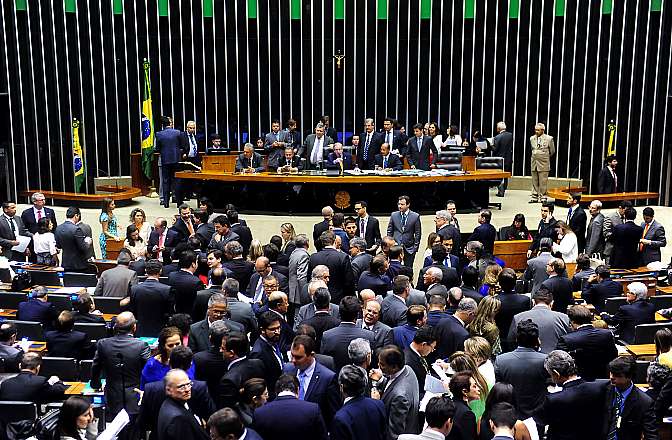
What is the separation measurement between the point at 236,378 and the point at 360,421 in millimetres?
947

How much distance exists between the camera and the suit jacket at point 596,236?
11.8m

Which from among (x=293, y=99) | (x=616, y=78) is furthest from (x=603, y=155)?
(x=293, y=99)

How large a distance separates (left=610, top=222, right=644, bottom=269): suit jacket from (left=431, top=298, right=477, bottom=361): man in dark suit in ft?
16.9

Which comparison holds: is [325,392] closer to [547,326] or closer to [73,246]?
[547,326]

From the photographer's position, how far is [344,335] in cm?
626

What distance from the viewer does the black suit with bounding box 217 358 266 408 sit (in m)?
5.46

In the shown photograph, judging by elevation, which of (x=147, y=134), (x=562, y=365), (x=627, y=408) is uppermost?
(x=147, y=134)

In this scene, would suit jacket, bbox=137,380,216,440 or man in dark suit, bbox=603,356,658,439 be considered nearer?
suit jacket, bbox=137,380,216,440

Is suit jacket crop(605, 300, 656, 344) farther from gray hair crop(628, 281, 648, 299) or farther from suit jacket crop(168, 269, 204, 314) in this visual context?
suit jacket crop(168, 269, 204, 314)

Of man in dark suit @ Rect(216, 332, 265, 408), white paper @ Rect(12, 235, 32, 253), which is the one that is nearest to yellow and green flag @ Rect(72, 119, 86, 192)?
white paper @ Rect(12, 235, 32, 253)

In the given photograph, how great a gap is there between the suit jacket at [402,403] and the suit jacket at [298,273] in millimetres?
3256

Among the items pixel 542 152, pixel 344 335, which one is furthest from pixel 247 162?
pixel 344 335

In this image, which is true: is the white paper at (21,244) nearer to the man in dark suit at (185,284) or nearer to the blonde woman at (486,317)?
the man in dark suit at (185,284)

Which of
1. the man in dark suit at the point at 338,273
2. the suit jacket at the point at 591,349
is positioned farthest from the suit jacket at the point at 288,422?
the man in dark suit at the point at 338,273
